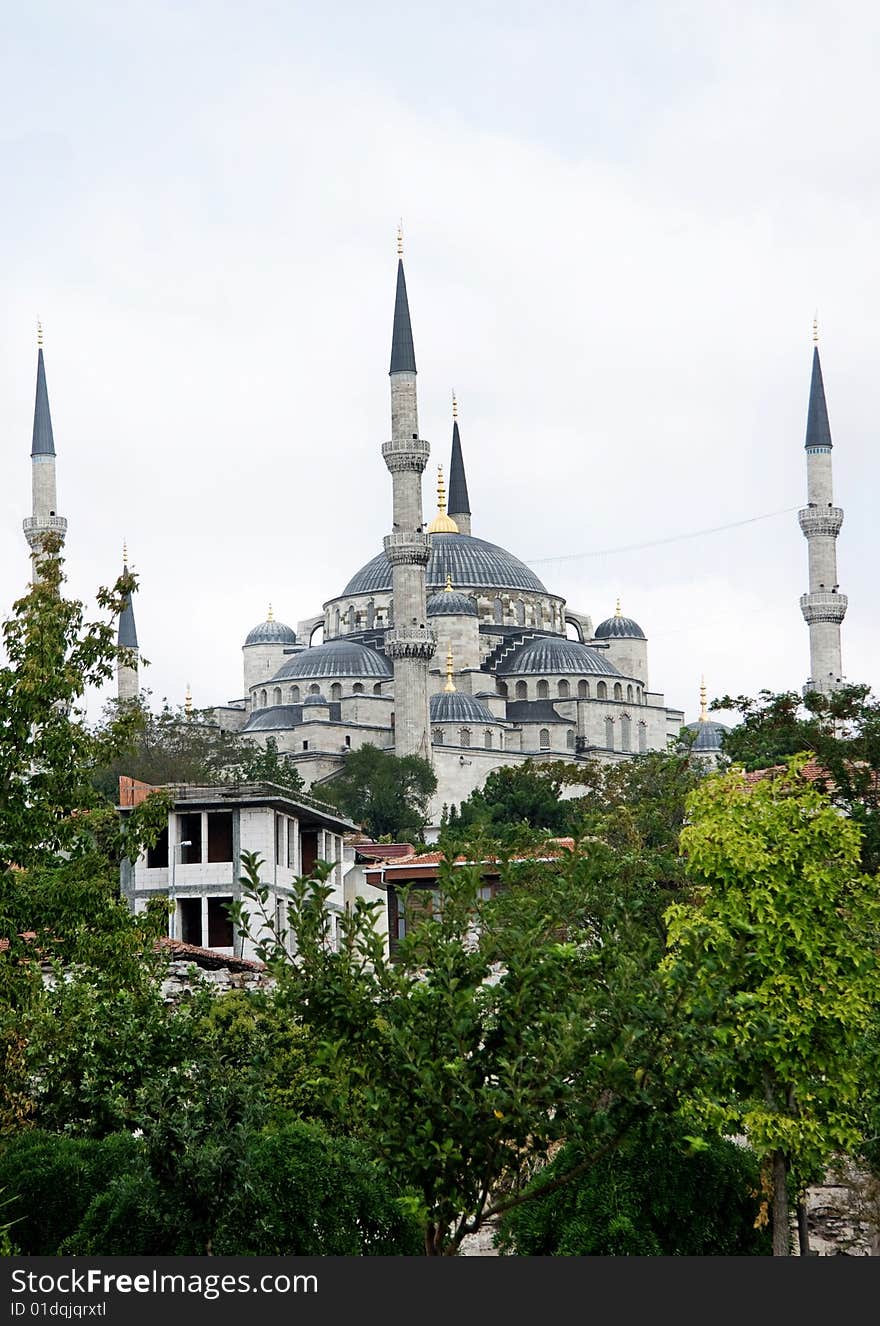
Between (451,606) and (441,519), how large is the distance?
967cm

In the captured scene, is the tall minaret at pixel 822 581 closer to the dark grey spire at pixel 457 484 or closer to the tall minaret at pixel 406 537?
the tall minaret at pixel 406 537

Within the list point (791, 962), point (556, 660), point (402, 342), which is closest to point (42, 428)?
point (402, 342)

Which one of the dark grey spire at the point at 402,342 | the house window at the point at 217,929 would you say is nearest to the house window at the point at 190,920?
the house window at the point at 217,929

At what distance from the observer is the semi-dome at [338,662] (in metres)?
72.9

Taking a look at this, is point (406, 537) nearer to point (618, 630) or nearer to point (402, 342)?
point (402, 342)

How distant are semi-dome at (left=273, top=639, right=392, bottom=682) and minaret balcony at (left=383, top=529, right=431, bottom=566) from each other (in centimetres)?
1146

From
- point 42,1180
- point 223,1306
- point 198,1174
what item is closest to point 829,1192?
point 42,1180

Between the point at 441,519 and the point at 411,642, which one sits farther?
the point at 441,519

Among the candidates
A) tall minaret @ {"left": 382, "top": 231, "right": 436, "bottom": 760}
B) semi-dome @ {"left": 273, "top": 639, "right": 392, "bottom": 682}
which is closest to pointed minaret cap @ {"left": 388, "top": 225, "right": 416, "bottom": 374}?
tall minaret @ {"left": 382, "top": 231, "right": 436, "bottom": 760}

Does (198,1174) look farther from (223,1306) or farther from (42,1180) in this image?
(42,1180)

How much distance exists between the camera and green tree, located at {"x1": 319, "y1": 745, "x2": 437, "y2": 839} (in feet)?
190

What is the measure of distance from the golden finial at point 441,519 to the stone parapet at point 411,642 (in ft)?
73.0

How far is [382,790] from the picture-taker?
59.0m

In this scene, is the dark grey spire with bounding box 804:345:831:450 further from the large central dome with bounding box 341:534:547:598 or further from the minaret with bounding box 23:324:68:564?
the minaret with bounding box 23:324:68:564
